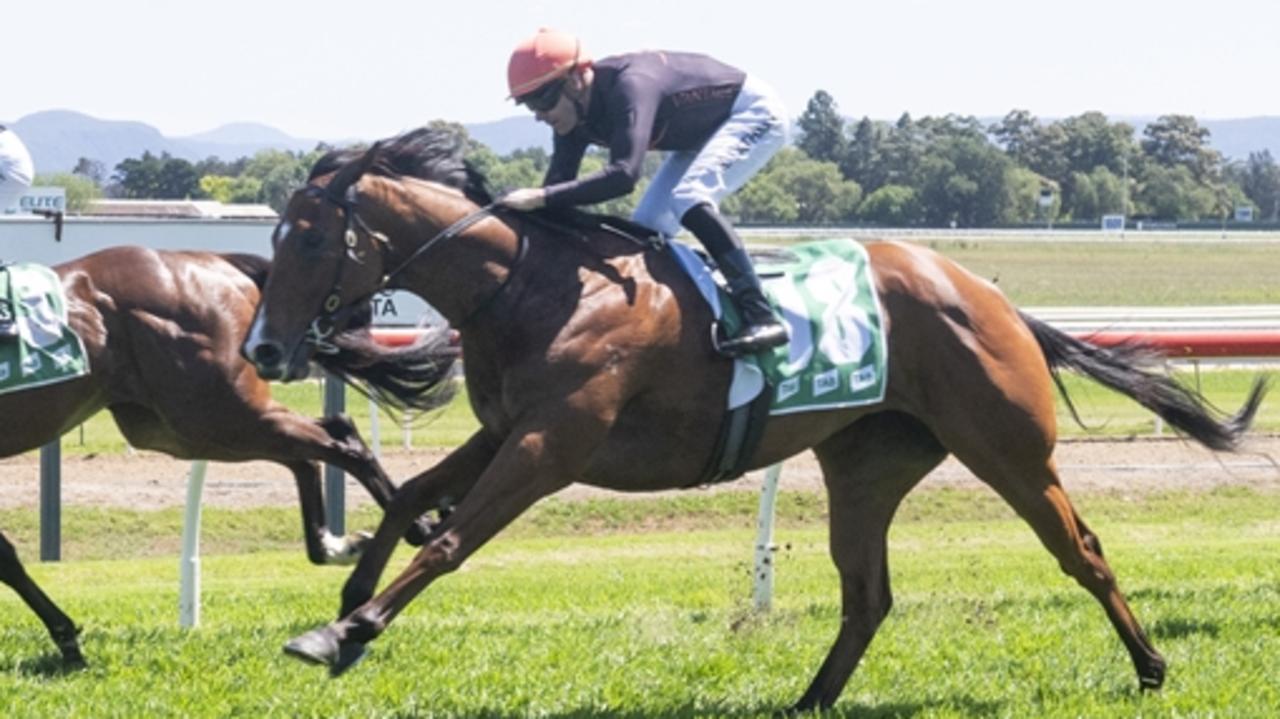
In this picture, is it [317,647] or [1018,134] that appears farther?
[1018,134]

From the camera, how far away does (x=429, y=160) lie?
18.7 feet

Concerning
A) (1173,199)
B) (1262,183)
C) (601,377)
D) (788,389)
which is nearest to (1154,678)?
(788,389)

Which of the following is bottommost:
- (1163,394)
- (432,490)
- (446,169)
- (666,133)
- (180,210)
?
(180,210)

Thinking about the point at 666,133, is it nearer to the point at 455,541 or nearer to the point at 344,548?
the point at 455,541

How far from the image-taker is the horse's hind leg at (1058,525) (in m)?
5.89

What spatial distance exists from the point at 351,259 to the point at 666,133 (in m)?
1.10

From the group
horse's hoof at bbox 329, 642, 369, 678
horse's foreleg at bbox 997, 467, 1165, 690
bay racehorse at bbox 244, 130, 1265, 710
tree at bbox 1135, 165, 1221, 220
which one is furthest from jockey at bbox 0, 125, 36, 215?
tree at bbox 1135, 165, 1221, 220

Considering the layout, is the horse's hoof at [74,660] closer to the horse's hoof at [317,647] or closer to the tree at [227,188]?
the horse's hoof at [317,647]

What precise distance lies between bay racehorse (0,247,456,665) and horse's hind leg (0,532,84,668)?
49cm

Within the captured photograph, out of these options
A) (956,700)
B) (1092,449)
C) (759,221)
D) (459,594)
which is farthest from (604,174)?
(759,221)

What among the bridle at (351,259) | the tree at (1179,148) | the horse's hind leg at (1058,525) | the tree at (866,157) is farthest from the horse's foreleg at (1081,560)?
the tree at (1179,148)

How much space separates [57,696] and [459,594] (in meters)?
3.20

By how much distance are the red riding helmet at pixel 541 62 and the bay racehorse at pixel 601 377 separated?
0.38 meters

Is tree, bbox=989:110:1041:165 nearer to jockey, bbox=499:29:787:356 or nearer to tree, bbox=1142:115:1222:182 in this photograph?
tree, bbox=1142:115:1222:182
